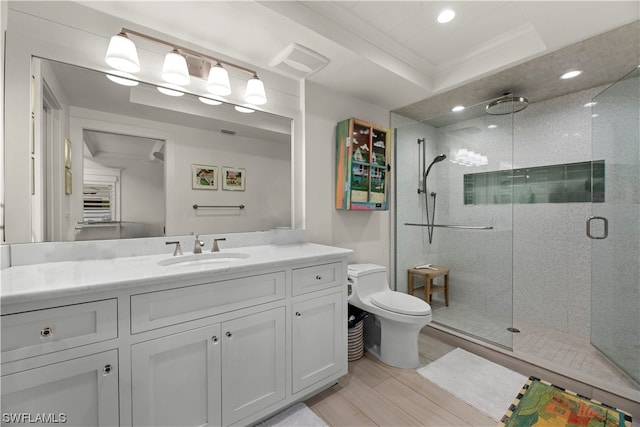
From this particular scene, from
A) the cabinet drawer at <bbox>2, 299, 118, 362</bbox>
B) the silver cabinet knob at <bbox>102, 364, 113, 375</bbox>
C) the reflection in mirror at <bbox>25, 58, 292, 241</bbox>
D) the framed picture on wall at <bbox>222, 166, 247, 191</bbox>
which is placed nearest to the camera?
the cabinet drawer at <bbox>2, 299, 118, 362</bbox>

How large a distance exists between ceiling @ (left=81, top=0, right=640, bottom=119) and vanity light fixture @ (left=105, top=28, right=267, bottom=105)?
0.11m

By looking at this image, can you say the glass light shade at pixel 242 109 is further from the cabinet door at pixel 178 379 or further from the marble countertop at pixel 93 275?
the cabinet door at pixel 178 379

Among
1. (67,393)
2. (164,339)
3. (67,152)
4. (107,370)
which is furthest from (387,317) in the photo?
(67,152)

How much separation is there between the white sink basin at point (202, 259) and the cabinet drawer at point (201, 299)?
0.21 m

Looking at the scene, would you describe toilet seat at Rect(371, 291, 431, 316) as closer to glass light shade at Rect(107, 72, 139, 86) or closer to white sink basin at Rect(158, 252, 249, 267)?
white sink basin at Rect(158, 252, 249, 267)

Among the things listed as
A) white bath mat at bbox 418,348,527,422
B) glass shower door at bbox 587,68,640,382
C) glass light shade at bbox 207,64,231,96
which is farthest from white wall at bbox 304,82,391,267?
glass shower door at bbox 587,68,640,382

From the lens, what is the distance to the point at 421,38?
6.44 ft

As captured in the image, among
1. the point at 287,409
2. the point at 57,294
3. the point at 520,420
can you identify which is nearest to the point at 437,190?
the point at 520,420

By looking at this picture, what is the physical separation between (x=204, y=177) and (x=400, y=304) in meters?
1.69

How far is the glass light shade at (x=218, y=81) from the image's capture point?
1.71 m

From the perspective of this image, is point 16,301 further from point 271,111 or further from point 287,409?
point 271,111

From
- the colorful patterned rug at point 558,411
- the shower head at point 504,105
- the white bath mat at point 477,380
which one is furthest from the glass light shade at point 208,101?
the colorful patterned rug at point 558,411

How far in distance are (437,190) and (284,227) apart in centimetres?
169

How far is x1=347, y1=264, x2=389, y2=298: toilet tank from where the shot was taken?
2.16m
